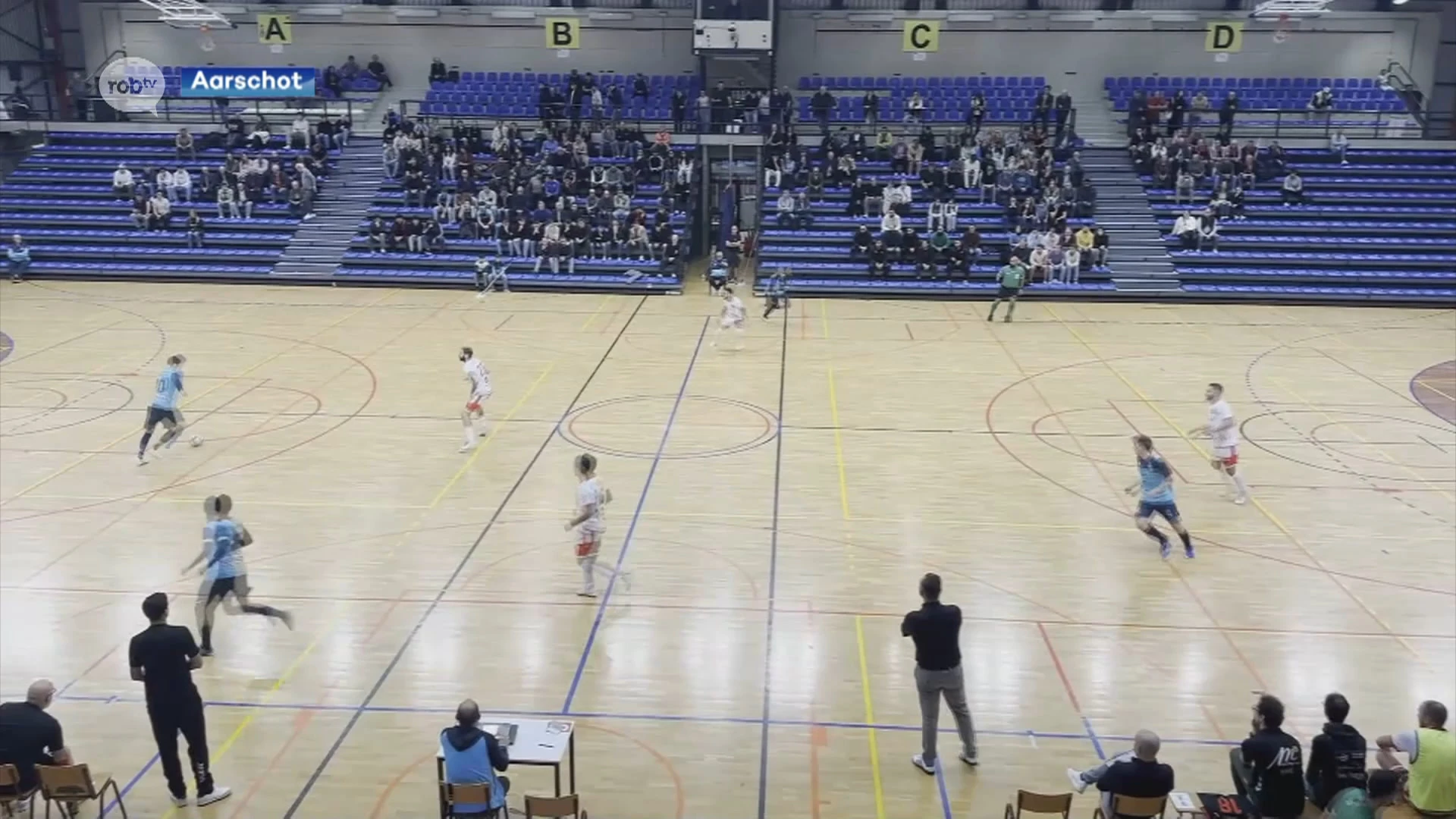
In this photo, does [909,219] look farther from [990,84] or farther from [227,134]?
[227,134]

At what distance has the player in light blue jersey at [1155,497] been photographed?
1286 cm

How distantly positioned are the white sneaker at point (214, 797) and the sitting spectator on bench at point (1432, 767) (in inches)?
324

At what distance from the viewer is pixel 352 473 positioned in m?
15.9

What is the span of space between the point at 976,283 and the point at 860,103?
11644 mm

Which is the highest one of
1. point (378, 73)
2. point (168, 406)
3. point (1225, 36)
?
point (1225, 36)

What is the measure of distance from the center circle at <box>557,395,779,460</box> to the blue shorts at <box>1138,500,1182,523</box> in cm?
641

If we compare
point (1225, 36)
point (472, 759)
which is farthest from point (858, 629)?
point (1225, 36)

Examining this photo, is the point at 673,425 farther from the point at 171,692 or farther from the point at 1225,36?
the point at 1225,36

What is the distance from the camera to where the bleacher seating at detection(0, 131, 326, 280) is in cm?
3425

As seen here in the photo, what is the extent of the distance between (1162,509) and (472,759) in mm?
9003

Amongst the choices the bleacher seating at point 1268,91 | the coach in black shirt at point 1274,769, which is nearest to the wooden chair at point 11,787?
the coach in black shirt at point 1274,769

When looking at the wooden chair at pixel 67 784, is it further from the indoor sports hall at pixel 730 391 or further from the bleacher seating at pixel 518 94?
the bleacher seating at pixel 518 94

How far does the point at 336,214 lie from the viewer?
121 feet

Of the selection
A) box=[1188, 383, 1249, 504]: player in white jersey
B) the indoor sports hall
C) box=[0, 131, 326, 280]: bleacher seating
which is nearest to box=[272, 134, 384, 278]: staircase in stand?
the indoor sports hall
